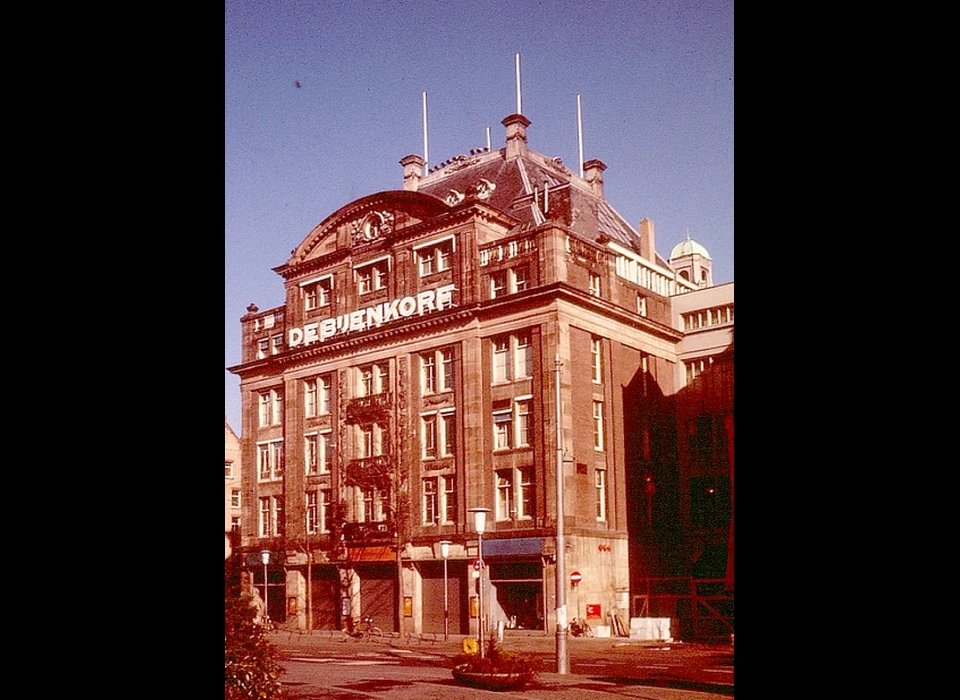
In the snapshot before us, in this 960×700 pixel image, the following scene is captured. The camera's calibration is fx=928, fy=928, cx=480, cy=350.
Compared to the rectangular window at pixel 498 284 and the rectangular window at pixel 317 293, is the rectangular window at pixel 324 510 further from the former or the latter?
the rectangular window at pixel 498 284

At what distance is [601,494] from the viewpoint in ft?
38.5

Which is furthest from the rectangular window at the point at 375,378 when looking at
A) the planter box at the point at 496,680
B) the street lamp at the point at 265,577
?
the planter box at the point at 496,680

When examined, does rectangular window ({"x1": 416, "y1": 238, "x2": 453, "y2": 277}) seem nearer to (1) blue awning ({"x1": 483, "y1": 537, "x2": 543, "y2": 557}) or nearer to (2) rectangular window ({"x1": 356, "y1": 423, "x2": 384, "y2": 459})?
Answer: (2) rectangular window ({"x1": 356, "y1": 423, "x2": 384, "y2": 459})

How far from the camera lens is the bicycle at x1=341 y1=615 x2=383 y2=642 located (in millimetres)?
12462

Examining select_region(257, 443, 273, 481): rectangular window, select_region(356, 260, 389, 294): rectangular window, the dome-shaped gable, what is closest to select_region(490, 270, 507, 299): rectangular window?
select_region(356, 260, 389, 294): rectangular window

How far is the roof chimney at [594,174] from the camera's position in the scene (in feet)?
36.2

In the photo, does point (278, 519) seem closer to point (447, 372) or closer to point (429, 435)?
point (429, 435)

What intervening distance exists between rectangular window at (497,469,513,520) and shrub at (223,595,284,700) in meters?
3.59

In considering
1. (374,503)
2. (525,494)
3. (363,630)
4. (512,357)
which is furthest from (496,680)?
(512,357)

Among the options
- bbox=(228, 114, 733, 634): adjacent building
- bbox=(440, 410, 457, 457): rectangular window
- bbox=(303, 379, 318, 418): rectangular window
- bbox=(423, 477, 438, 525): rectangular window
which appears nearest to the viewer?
bbox=(228, 114, 733, 634): adjacent building

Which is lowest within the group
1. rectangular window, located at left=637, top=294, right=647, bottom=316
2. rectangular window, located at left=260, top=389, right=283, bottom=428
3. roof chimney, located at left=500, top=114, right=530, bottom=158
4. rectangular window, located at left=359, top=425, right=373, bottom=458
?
rectangular window, located at left=359, top=425, right=373, bottom=458
